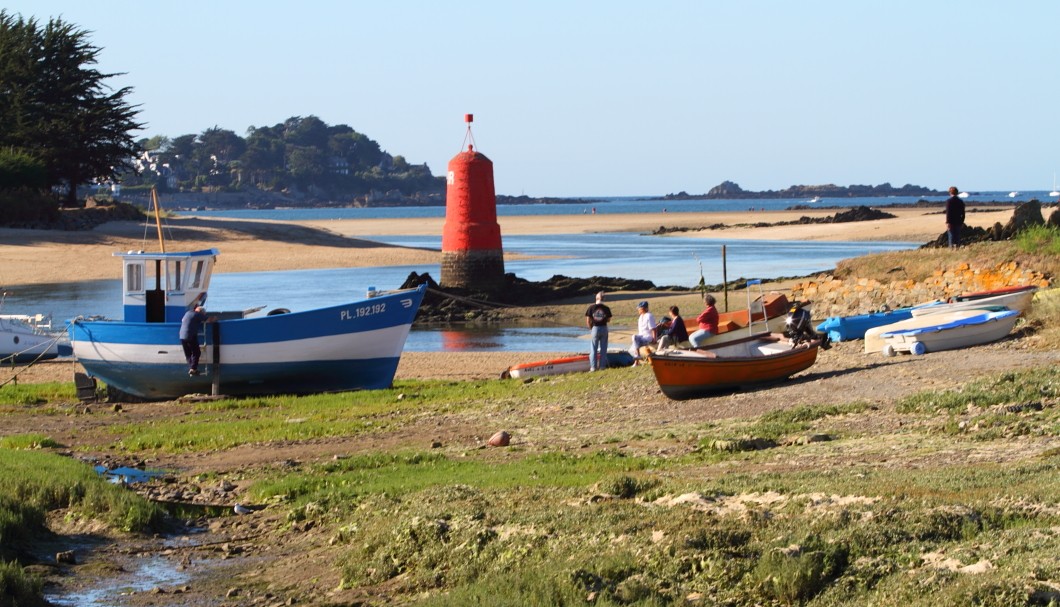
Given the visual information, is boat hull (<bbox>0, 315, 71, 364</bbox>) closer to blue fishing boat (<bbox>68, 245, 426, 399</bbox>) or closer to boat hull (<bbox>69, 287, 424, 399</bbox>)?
blue fishing boat (<bbox>68, 245, 426, 399</bbox>)

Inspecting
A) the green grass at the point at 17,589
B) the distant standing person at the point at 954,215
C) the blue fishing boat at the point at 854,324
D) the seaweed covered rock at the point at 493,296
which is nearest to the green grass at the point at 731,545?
the green grass at the point at 17,589

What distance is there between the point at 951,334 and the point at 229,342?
12.0 meters

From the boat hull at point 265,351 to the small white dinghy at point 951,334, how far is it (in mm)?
8421

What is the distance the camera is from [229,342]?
880 inches

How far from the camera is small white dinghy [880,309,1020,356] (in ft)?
64.9

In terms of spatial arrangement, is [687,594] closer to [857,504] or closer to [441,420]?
[857,504]

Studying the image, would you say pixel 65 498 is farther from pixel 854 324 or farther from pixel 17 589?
pixel 854 324

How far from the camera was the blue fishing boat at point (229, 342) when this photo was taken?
22391 millimetres

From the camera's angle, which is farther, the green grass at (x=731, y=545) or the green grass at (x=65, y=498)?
the green grass at (x=65, y=498)

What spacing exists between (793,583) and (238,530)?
5.95 metres

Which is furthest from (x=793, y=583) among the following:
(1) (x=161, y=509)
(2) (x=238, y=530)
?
(1) (x=161, y=509)

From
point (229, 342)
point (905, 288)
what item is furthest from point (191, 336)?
point (905, 288)

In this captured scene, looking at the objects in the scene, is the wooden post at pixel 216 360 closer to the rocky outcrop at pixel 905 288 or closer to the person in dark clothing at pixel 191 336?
the person in dark clothing at pixel 191 336

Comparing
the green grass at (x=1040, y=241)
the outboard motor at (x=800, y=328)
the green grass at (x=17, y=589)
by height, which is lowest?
the green grass at (x=17, y=589)
